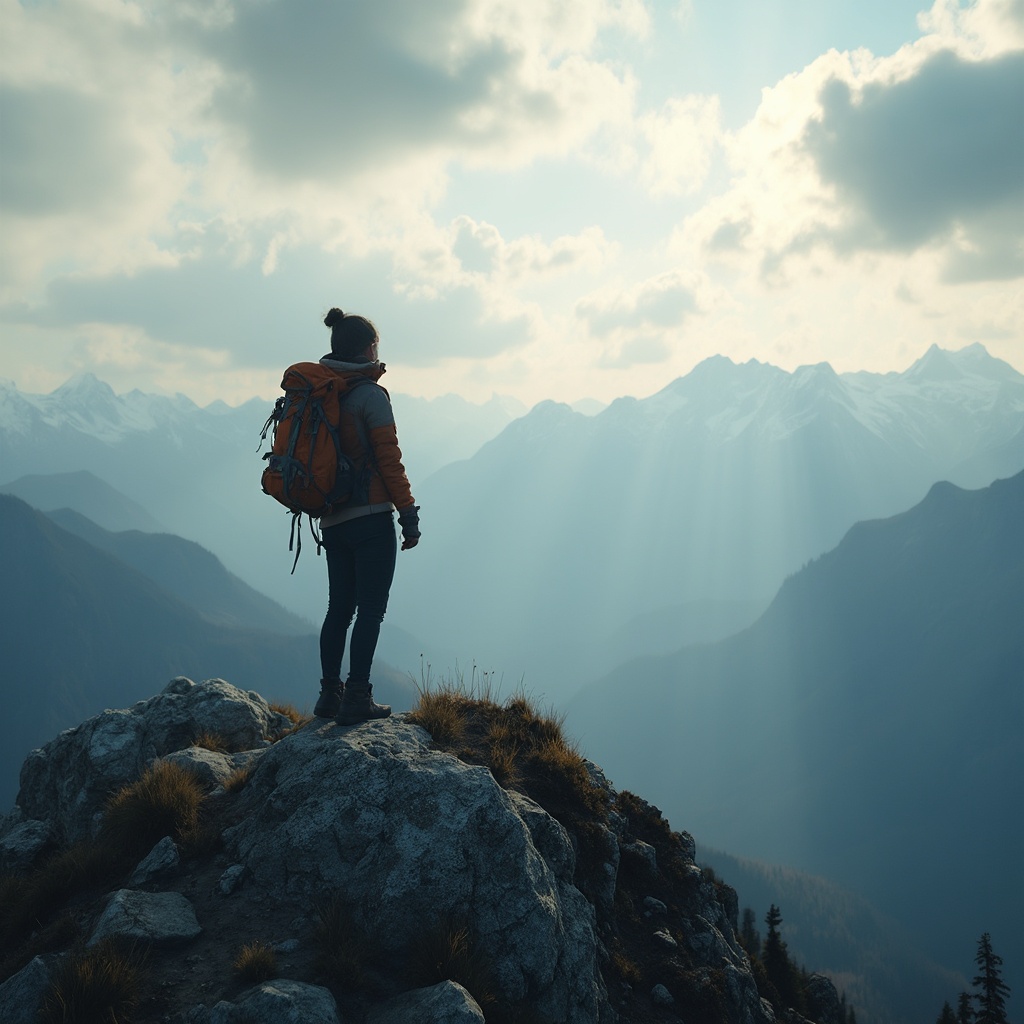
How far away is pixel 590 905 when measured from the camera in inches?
343

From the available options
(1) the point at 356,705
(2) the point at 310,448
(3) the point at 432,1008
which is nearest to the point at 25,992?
(3) the point at 432,1008

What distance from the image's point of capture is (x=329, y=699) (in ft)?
33.3

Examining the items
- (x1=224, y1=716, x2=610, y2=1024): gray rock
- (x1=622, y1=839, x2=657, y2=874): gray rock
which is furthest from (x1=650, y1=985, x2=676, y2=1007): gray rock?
(x1=622, y1=839, x2=657, y2=874): gray rock

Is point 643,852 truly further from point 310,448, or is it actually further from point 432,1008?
point 310,448

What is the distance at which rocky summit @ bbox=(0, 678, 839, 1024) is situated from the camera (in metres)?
6.12

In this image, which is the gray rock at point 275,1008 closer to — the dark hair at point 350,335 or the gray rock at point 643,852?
the gray rock at point 643,852

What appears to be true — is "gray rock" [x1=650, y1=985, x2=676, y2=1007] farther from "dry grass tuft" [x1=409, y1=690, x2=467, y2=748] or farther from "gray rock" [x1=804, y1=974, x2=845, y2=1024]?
"gray rock" [x1=804, y1=974, x2=845, y2=1024]

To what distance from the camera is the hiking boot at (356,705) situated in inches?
375

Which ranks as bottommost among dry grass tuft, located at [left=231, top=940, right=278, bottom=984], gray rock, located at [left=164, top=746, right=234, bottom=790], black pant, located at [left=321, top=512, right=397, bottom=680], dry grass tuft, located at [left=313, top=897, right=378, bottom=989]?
dry grass tuft, located at [left=231, top=940, right=278, bottom=984]

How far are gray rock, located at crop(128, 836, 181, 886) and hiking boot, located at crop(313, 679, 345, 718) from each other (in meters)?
2.52

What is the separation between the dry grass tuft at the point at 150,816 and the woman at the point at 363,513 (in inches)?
82.3

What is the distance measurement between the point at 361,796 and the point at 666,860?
590cm

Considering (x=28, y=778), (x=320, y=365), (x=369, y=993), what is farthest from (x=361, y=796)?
(x=28, y=778)

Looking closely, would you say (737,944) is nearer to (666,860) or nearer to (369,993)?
(666,860)
